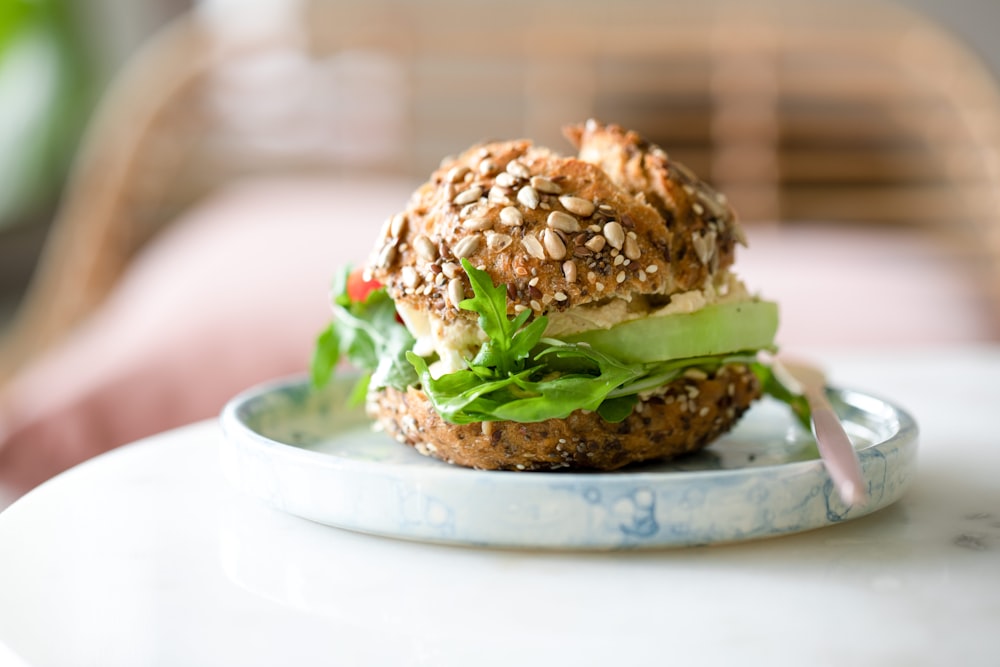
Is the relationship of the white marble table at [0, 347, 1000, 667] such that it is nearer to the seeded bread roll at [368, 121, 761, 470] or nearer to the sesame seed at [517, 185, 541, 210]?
the seeded bread roll at [368, 121, 761, 470]

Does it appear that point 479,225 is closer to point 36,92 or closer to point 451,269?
point 451,269

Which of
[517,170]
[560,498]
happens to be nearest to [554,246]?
[517,170]

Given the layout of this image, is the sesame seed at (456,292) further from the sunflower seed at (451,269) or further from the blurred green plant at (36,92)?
the blurred green plant at (36,92)

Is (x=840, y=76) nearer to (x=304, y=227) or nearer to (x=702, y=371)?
(x=304, y=227)

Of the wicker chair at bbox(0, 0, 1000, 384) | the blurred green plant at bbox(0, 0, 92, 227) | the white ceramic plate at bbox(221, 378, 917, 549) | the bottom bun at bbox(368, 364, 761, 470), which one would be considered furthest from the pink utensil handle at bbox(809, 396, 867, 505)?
the blurred green plant at bbox(0, 0, 92, 227)

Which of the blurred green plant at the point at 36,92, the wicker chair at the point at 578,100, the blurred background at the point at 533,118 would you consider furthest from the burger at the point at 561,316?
the blurred green plant at the point at 36,92

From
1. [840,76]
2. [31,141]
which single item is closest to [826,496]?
[840,76]

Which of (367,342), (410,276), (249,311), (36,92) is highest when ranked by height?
(36,92)
